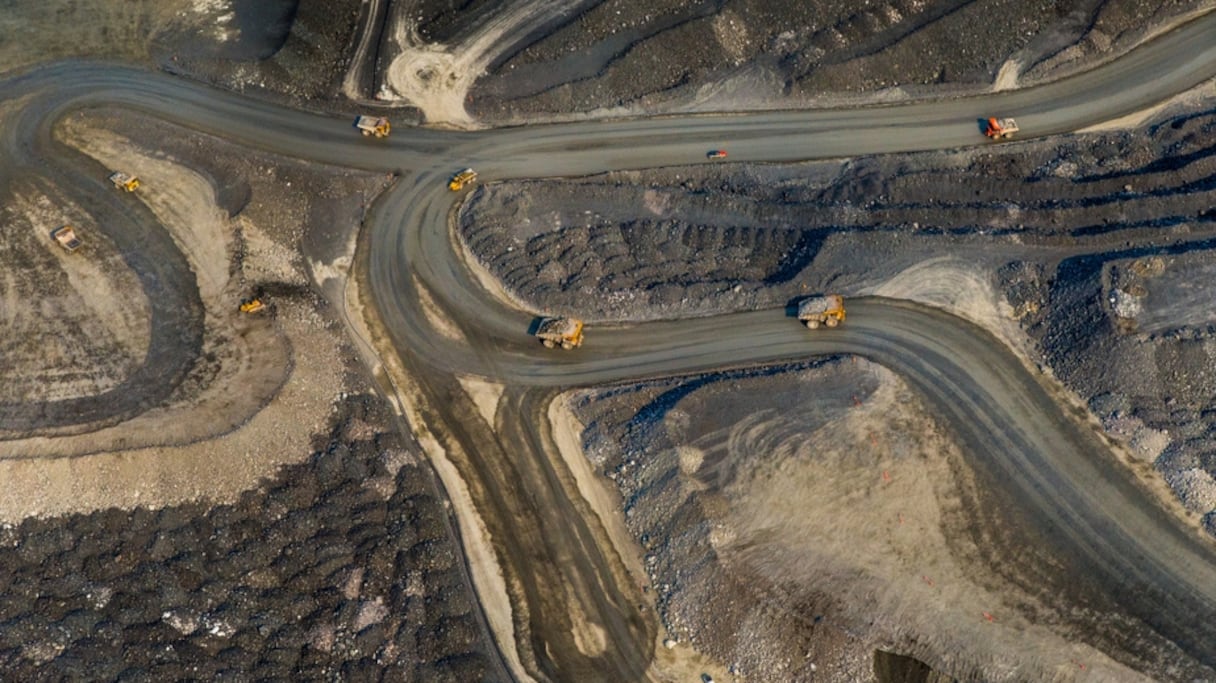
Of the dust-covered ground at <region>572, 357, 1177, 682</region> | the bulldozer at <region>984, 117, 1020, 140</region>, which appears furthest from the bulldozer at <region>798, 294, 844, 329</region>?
the bulldozer at <region>984, 117, 1020, 140</region>

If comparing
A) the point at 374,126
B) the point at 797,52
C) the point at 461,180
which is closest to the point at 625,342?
the point at 461,180

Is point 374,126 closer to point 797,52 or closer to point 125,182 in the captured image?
point 125,182

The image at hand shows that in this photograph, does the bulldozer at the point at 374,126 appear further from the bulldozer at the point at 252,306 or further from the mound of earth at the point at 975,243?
the bulldozer at the point at 252,306

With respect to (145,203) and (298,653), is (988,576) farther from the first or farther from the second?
(145,203)

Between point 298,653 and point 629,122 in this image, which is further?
point 629,122

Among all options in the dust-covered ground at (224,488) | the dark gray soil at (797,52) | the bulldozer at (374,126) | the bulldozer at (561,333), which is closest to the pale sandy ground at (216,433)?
the dust-covered ground at (224,488)

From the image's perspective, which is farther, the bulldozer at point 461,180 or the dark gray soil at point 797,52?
the dark gray soil at point 797,52

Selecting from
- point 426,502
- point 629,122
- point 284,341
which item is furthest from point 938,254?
point 284,341
